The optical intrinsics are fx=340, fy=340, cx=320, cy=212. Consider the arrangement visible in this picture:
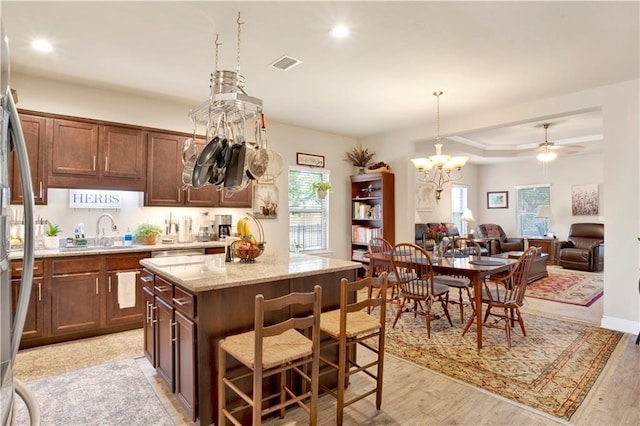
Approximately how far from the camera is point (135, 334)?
3.69 metres

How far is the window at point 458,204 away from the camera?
9.20 m

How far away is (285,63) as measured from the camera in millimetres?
3330

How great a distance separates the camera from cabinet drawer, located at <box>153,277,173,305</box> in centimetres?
227

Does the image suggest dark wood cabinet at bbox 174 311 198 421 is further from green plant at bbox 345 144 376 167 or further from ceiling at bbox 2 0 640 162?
green plant at bbox 345 144 376 167

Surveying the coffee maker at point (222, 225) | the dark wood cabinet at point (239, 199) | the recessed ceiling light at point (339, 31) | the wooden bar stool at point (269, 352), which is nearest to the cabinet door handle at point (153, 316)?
the wooden bar stool at point (269, 352)

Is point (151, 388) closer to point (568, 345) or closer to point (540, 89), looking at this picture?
point (568, 345)

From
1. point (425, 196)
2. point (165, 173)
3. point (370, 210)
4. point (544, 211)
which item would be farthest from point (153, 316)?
point (544, 211)

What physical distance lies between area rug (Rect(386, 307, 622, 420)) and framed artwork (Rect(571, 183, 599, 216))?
550 centimetres

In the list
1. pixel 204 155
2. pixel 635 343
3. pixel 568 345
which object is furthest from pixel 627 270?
pixel 204 155

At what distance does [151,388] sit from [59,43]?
117 inches

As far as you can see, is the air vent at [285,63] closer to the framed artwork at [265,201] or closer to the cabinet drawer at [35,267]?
the framed artwork at [265,201]

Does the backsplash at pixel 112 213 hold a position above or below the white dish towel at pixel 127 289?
above

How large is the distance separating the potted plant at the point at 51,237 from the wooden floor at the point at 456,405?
6.37 ft

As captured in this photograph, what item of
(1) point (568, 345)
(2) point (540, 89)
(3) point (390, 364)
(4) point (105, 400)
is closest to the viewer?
(4) point (105, 400)
